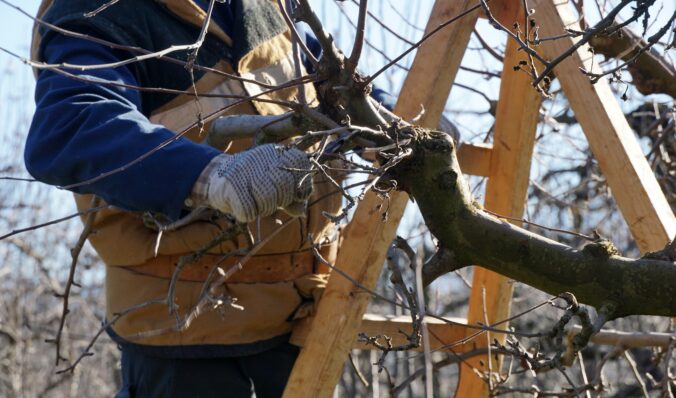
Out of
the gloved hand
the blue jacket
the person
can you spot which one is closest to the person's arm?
the person

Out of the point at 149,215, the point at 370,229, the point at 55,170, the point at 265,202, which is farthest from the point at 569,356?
the point at 55,170

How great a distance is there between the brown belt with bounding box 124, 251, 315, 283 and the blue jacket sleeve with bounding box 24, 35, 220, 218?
361 millimetres

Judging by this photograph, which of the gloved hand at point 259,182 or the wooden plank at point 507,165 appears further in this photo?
the wooden plank at point 507,165

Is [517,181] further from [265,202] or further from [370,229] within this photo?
[265,202]

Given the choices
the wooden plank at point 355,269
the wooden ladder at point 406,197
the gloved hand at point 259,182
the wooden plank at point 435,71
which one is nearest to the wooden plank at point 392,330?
the wooden ladder at point 406,197

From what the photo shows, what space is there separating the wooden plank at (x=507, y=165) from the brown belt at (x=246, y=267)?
1.80ft

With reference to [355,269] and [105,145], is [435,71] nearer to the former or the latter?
[355,269]

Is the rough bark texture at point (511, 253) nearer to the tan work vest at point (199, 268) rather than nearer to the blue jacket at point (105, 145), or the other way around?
the blue jacket at point (105, 145)

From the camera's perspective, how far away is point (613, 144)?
2146 mm

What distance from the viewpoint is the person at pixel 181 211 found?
6.86 ft

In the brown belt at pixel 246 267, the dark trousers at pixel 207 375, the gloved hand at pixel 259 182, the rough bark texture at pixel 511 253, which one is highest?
the brown belt at pixel 246 267

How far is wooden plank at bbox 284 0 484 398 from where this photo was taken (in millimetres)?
2232

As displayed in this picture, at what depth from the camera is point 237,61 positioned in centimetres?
247

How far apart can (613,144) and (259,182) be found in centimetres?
82
